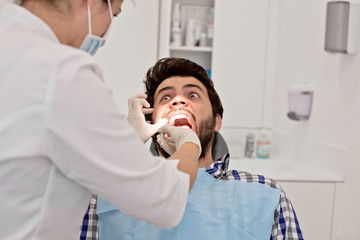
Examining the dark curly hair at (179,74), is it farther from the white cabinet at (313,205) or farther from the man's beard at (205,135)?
the white cabinet at (313,205)

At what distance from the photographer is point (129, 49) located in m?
2.85

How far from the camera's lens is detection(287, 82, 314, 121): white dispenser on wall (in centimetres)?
281

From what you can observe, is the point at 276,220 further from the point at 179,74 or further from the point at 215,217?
the point at 179,74

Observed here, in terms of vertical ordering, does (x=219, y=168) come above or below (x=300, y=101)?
below

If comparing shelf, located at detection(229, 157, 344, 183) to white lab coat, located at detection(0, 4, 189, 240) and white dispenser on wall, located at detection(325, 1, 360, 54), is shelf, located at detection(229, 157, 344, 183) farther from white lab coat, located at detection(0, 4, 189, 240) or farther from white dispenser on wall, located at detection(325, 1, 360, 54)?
white lab coat, located at detection(0, 4, 189, 240)

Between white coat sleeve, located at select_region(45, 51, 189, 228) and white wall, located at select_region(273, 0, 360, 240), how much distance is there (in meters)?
1.78

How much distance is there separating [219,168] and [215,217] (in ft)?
0.73

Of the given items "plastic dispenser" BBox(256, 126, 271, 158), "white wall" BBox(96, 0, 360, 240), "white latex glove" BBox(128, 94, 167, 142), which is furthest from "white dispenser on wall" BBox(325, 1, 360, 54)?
"white latex glove" BBox(128, 94, 167, 142)

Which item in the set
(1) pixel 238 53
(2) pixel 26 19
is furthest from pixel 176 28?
(2) pixel 26 19

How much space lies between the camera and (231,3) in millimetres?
3256

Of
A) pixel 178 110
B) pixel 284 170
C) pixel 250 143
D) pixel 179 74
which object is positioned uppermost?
pixel 179 74

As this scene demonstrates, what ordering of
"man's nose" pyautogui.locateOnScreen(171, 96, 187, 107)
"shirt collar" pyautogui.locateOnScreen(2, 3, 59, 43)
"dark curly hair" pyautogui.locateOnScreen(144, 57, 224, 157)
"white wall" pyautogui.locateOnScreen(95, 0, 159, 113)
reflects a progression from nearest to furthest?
"shirt collar" pyautogui.locateOnScreen(2, 3, 59, 43)
"man's nose" pyautogui.locateOnScreen(171, 96, 187, 107)
"dark curly hair" pyautogui.locateOnScreen(144, 57, 224, 157)
"white wall" pyautogui.locateOnScreen(95, 0, 159, 113)

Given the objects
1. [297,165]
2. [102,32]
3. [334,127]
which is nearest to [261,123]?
[297,165]

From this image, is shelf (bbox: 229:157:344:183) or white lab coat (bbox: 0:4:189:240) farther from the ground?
white lab coat (bbox: 0:4:189:240)
